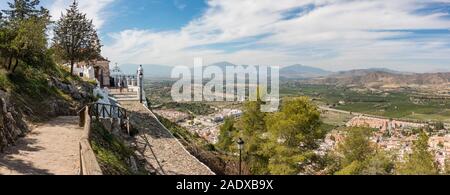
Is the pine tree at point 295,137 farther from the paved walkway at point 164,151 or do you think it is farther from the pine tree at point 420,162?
the pine tree at point 420,162

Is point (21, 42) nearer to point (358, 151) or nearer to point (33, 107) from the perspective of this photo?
point (33, 107)

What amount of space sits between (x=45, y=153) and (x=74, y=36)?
555 inches

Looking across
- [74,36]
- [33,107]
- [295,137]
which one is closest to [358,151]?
[295,137]

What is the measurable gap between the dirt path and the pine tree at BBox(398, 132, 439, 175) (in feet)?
39.0

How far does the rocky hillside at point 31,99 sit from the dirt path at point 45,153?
14.7 inches

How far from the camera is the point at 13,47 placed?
41.8 feet

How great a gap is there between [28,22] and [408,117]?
3353 inches

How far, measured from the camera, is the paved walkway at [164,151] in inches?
522

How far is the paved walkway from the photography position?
13.2m

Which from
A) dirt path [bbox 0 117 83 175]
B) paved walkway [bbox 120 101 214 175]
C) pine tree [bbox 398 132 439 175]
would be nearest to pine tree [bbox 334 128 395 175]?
pine tree [bbox 398 132 439 175]

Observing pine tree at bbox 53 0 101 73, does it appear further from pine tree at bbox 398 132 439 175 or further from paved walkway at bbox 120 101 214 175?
pine tree at bbox 398 132 439 175

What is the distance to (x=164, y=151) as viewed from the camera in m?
14.6
